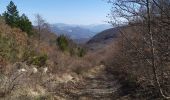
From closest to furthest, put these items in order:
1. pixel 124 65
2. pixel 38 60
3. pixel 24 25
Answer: pixel 124 65 → pixel 38 60 → pixel 24 25

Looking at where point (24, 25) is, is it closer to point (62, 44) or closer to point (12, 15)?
point (12, 15)

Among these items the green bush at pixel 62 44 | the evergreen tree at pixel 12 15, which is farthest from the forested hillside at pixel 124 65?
the green bush at pixel 62 44

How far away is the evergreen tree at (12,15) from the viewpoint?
4302 centimetres

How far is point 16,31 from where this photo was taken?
31484 millimetres

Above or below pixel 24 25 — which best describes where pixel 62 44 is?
below

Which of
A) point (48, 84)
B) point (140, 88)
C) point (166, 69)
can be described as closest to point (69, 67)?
point (48, 84)

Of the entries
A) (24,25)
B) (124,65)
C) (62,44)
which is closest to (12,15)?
(24,25)

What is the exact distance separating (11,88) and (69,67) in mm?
21943

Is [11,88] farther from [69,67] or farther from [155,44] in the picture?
[69,67]

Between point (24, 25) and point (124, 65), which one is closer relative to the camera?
point (124, 65)

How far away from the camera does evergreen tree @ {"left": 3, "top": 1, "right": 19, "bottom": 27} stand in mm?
43019

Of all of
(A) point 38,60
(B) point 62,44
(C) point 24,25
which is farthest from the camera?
(B) point 62,44

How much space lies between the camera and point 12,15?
147ft

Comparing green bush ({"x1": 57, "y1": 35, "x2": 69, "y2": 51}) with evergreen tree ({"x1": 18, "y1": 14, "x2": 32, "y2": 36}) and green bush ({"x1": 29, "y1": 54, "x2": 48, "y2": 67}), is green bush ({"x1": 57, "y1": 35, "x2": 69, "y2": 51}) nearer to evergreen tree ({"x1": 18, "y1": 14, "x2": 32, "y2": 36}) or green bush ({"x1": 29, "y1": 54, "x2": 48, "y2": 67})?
evergreen tree ({"x1": 18, "y1": 14, "x2": 32, "y2": 36})
